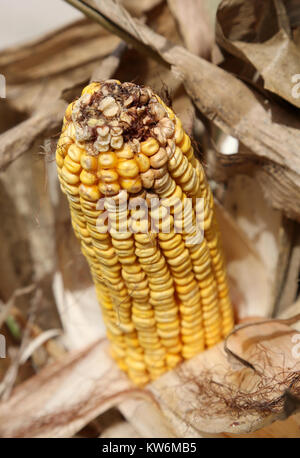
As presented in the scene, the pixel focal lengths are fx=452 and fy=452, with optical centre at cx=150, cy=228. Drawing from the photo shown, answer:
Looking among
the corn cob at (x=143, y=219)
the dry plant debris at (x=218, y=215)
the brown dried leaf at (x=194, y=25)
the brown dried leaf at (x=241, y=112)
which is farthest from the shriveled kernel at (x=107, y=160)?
the brown dried leaf at (x=194, y=25)

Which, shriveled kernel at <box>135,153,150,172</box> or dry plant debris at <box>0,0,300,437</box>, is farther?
dry plant debris at <box>0,0,300,437</box>

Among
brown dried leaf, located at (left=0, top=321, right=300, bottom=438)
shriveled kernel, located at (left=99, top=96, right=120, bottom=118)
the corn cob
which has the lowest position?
brown dried leaf, located at (left=0, top=321, right=300, bottom=438)

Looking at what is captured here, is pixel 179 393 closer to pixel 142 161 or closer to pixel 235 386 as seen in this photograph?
pixel 235 386

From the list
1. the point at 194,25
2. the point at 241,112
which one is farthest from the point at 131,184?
the point at 194,25

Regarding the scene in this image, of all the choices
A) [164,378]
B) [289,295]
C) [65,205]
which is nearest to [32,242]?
[65,205]

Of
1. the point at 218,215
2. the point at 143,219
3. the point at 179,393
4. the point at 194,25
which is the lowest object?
the point at 179,393

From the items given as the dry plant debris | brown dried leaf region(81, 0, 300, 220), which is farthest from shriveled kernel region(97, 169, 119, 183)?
brown dried leaf region(81, 0, 300, 220)

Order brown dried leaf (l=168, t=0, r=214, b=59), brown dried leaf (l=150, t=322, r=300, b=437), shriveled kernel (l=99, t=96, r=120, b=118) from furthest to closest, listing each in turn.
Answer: brown dried leaf (l=168, t=0, r=214, b=59) < brown dried leaf (l=150, t=322, r=300, b=437) < shriveled kernel (l=99, t=96, r=120, b=118)

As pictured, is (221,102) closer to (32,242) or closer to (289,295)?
(289,295)

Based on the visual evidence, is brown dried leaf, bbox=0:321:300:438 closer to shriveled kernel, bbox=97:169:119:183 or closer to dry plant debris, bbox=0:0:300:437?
dry plant debris, bbox=0:0:300:437
